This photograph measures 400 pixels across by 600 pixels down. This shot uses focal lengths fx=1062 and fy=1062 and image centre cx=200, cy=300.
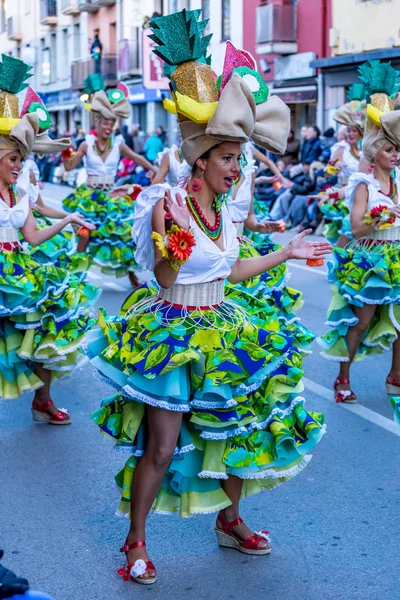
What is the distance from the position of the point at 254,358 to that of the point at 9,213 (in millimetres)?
2628

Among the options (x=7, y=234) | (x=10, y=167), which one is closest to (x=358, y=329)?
(x=7, y=234)

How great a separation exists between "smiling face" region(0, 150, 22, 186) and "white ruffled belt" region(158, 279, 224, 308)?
2.18 metres

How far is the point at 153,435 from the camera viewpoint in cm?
446

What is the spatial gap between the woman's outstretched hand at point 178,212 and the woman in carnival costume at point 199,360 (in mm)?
10

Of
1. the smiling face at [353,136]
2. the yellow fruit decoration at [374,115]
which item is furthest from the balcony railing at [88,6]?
the yellow fruit decoration at [374,115]

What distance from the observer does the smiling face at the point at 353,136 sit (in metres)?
12.8

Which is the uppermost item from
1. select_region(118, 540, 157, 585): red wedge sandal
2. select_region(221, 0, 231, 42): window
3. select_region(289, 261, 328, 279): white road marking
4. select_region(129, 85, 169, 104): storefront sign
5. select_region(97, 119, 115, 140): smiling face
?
select_region(221, 0, 231, 42): window

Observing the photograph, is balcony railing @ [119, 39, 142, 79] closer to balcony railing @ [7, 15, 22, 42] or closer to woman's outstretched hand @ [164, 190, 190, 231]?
balcony railing @ [7, 15, 22, 42]

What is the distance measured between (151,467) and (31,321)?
2.32 m

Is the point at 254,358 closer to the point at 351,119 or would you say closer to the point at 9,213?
the point at 9,213

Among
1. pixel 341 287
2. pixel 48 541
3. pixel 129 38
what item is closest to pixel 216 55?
pixel 129 38

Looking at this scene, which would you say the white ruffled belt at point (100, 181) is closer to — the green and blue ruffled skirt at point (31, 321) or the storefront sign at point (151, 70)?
the green and blue ruffled skirt at point (31, 321)

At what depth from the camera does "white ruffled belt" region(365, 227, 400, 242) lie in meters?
7.27

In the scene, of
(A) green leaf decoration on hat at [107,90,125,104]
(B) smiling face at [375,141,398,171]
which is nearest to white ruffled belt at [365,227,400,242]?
(B) smiling face at [375,141,398,171]
